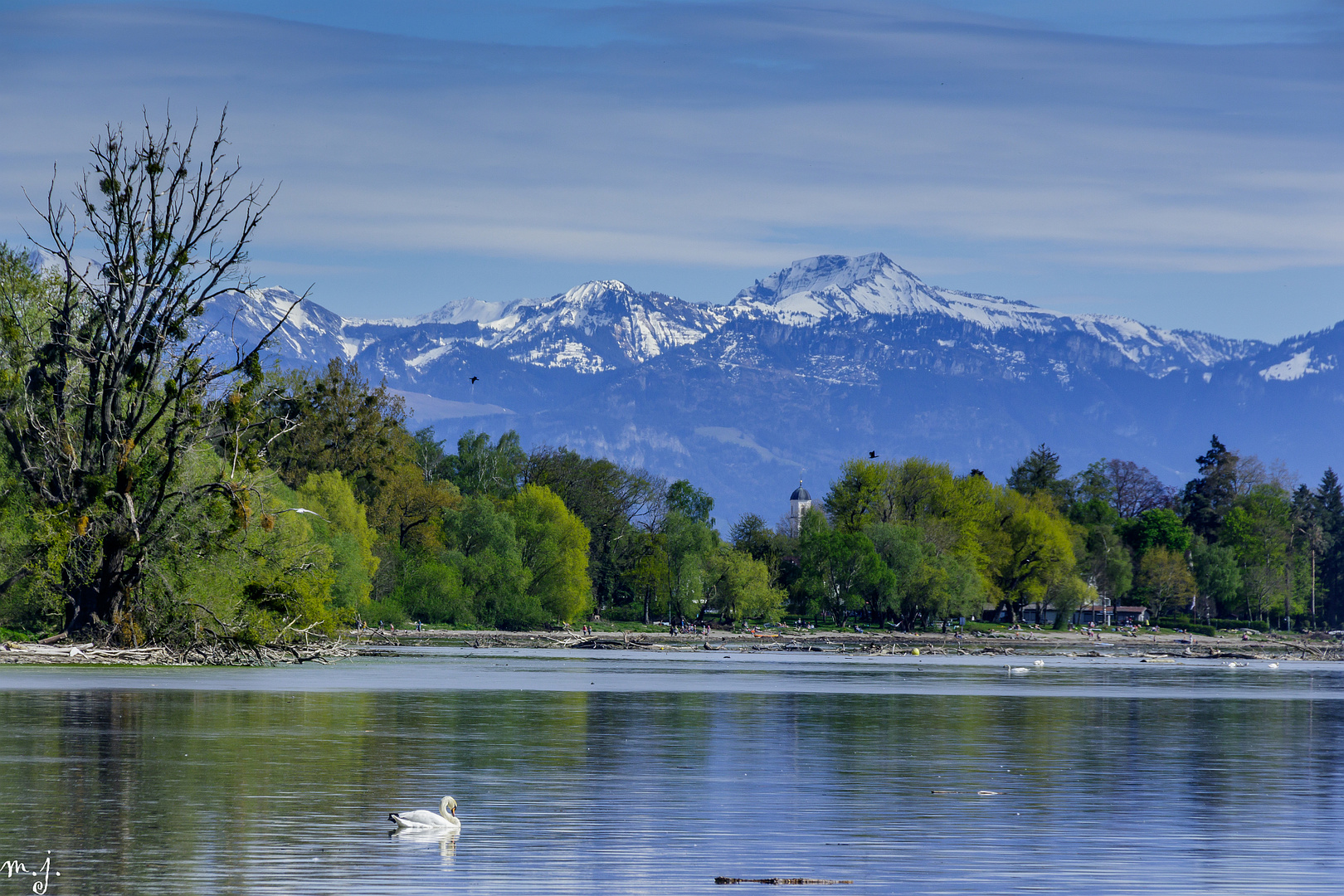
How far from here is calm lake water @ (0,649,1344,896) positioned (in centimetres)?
1627

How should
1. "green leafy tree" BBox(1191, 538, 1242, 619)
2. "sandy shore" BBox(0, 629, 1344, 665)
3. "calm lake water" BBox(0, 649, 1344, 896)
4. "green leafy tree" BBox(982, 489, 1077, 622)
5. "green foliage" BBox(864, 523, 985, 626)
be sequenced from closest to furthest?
"calm lake water" BBox(0, 649, 1344, 896) < "sandy shore" BBox(0, 629, 1344, 665) < "green foliage" BBox(864, 523, 985, 626) < "green leafy tree" BBox(982, 489, 1077, 622) < "green leafy tree" BBox(1191, 538, 1242, 619)

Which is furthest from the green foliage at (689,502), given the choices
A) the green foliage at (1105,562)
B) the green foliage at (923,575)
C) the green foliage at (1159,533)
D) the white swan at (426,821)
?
the white swan at (426,821)

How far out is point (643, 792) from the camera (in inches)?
920

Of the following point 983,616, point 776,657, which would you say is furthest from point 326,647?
point 983,616

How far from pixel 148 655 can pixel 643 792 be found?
3849 cm

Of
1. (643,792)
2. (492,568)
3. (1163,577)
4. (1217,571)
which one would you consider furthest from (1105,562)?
(643,792)

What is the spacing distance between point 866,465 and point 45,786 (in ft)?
452

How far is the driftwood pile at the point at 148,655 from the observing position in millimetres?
54938

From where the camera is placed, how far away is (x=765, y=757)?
96.3 feet

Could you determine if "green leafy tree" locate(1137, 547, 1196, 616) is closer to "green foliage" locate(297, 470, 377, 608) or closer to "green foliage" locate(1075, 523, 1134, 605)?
"green foliage" locate(1075, 523, 1134, 605)

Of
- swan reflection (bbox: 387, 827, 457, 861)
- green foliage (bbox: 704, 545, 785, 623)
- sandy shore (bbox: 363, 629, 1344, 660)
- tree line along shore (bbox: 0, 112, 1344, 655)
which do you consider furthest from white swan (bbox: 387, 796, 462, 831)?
green foliage (bbox: 704, 545, 785, 623)

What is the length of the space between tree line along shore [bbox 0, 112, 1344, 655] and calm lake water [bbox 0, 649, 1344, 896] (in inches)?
370

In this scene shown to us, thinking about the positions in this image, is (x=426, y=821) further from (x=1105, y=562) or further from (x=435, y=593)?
(x=1105, y=562)

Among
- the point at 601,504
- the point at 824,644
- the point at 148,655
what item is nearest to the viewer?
the point at 148,655
